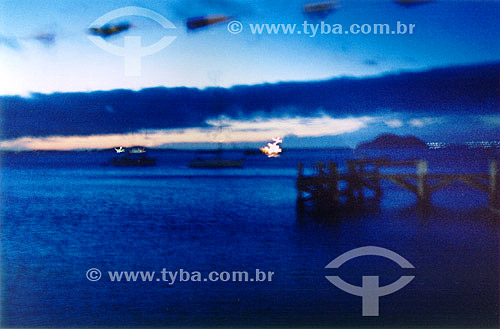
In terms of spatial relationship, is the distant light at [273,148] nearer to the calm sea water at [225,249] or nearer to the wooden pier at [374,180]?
the calm sea water at [225,249]

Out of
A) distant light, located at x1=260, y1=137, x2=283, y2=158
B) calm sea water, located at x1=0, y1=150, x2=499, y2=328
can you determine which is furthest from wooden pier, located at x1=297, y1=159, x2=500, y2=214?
distant light, located at x1=260, y1=137, x2=283, y2=158

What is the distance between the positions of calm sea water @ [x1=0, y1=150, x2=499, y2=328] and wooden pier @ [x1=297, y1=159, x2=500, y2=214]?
0.06 meters

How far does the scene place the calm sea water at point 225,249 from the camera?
423cm

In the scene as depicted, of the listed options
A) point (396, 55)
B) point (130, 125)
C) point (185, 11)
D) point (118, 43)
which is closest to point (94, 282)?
point (130, 125)

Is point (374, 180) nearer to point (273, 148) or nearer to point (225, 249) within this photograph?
point (273, 148)

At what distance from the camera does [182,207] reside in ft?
14.1

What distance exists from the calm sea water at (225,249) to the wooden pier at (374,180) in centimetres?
6

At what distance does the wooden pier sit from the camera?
4273 millimetres

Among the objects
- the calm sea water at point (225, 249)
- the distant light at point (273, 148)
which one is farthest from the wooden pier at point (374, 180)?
the distant light at point (273, 148)

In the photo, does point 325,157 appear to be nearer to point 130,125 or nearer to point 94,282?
point 130,125

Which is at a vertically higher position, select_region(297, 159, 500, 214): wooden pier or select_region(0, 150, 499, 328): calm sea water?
select_region(297, 159, 500, 214): wooden pier

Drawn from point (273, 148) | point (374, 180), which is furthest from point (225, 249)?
point (374, 180)

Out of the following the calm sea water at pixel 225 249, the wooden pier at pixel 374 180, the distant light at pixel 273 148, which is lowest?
the calm sea water at pixel 225 249

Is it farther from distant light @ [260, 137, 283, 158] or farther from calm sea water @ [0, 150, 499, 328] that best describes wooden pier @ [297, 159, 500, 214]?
distant light @ [260, 137, 283, 158]
